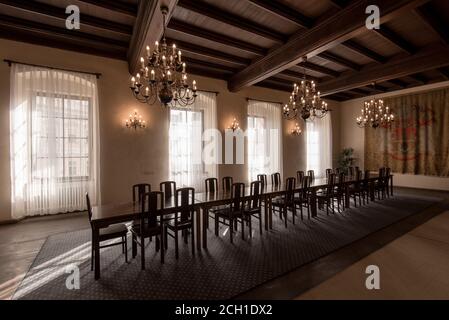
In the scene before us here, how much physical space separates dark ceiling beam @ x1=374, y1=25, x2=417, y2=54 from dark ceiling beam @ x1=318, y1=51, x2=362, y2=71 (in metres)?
1.18

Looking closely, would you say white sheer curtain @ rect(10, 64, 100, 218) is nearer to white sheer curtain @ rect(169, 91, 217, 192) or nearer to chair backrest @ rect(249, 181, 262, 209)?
white sheer curtain @ rect(169, 91, 217, 192)

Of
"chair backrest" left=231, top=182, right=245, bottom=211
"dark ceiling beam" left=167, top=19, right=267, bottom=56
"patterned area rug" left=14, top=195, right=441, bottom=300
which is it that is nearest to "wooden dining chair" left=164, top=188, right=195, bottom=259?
"patterned area rug" left=14, top=195, right=441, bottom=300

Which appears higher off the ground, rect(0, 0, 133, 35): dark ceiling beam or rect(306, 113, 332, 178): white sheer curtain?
rect(0, 0, 133, 35): dark ceiling beam

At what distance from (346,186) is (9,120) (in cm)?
760

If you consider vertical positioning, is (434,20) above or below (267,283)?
above

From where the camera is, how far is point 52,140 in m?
4.62

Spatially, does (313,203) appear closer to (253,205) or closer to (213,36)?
(253,205)

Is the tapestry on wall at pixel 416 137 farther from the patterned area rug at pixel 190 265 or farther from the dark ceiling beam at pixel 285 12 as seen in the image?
the dark ceiling beam at pixel 285 12

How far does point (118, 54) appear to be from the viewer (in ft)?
17.2

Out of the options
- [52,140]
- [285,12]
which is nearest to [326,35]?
[285,12]

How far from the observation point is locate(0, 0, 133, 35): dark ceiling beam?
343cm

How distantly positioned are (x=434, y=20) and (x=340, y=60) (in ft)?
6.57
